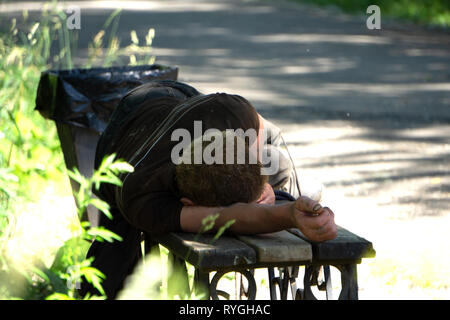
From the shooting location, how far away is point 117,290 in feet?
11.1

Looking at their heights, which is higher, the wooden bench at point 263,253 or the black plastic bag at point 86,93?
the black plastic bag at point 86,93

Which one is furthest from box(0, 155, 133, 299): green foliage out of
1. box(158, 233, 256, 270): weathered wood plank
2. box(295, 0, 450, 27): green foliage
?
box(295, 0, 450, 27): green foliage

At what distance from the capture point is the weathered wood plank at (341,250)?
2830mm

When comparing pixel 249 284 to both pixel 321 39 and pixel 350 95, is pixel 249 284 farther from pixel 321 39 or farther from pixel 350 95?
pixel 321 39

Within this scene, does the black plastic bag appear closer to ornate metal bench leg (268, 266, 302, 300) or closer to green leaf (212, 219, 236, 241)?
ornate metal bench leg (268, 266, 302, 300)

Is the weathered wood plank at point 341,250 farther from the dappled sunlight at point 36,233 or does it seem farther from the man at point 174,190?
Result: the dappled sunlight at point 36,233

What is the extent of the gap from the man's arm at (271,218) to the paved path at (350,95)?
3.49 feet

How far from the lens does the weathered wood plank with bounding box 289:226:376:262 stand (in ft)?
9.29

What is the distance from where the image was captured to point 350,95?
10008 millimetres

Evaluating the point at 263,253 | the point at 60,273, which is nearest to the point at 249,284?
the point at 263,253

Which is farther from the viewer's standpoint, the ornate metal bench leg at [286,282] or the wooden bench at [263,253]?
the ornate metal bench leg at [286,282]

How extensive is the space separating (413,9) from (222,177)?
51.2ft

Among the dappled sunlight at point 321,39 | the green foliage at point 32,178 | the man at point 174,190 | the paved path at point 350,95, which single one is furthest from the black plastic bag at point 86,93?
the dappled sunlight at point 321,39
